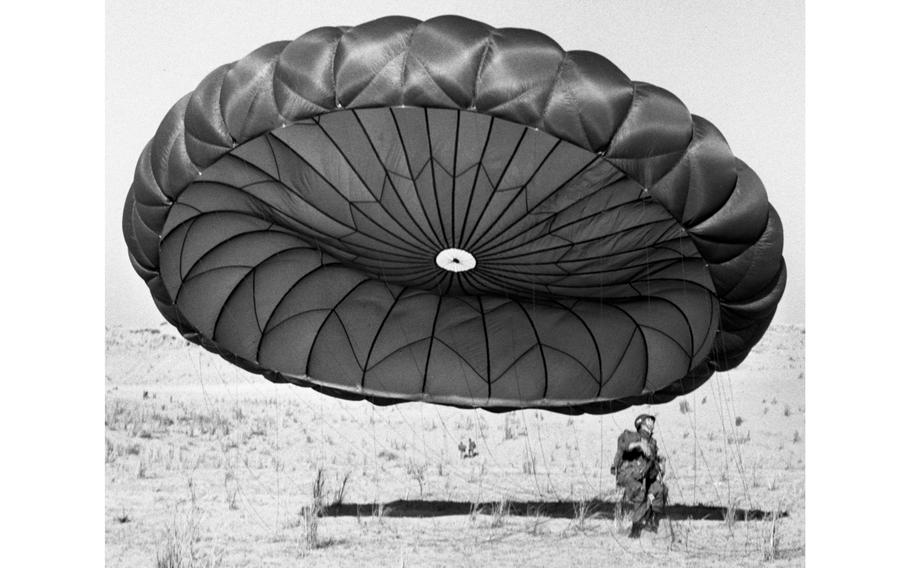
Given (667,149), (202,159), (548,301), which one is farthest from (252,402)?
(667,149)

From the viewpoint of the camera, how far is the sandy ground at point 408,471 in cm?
1502

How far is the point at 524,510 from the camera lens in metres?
16.7

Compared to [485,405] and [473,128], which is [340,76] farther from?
[485,405]

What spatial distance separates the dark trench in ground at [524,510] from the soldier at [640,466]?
7.61ft

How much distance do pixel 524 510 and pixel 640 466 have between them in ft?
12.2

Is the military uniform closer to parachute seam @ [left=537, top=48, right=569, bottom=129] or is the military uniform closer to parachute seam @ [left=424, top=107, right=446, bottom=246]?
parachute seam @ [left=424, top=107, right=446, bottom=246]

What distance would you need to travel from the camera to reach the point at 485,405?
14.2 metres

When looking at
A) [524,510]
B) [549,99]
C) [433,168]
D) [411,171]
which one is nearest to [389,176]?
[411,171]

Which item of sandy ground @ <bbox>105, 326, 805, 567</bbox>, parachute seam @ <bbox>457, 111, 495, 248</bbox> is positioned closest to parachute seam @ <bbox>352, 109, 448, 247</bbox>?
parachute seam @ <bbox>457, 111, 495, 248</bbox>

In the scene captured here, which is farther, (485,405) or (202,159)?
(485,405)

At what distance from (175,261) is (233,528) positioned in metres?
5.51

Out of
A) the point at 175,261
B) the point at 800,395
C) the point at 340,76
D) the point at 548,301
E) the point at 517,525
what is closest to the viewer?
the point at 340,76

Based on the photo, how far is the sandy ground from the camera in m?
15.0

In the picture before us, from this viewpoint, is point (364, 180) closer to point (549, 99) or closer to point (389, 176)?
point (389, 176)
